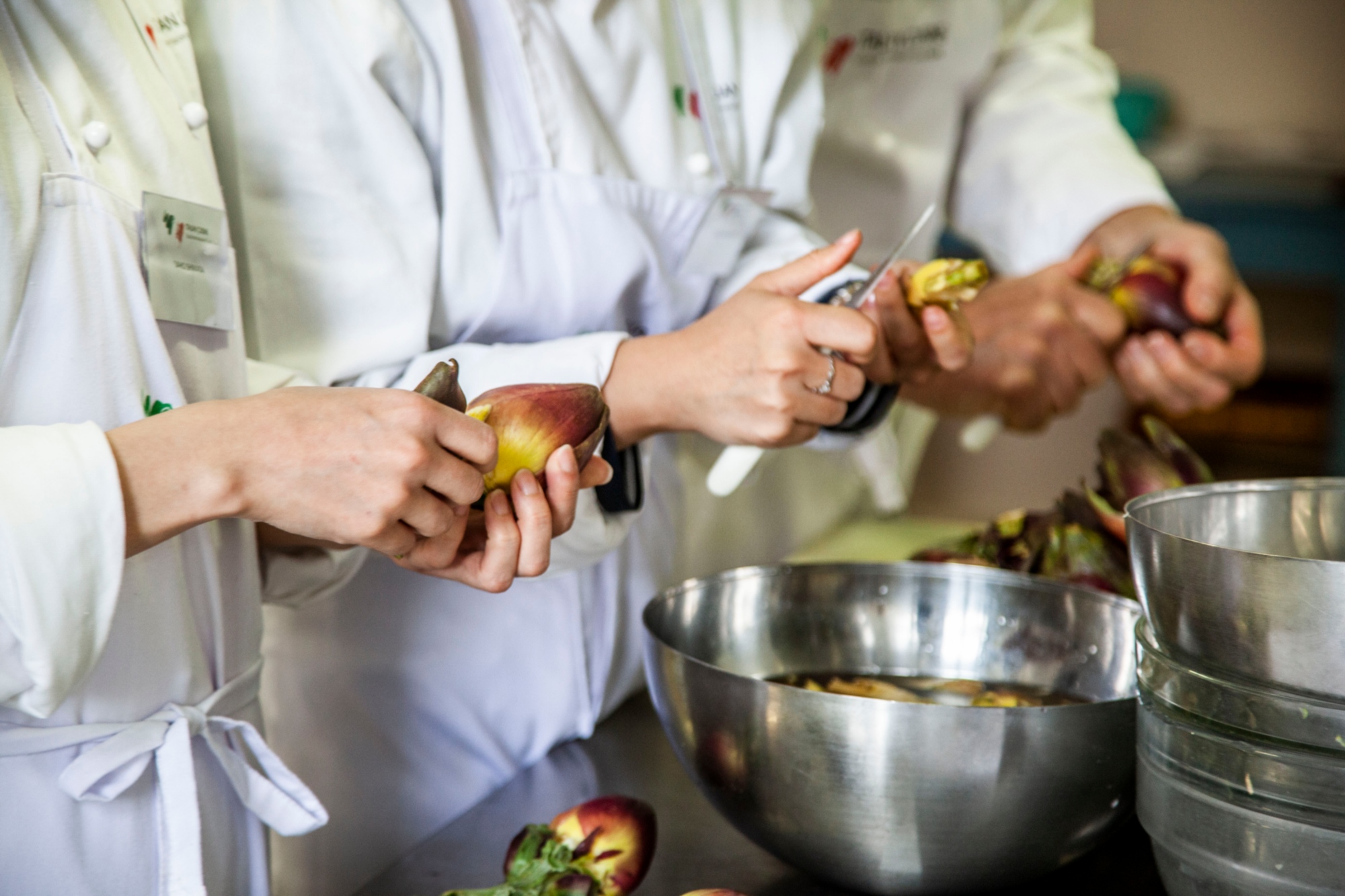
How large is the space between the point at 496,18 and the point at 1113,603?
1.91 ft

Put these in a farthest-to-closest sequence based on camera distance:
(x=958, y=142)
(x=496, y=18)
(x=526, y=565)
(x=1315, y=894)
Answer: (x=958, y=142) < (x=496, y=18) < (x=526, y=565) < (x=1315, y=894)

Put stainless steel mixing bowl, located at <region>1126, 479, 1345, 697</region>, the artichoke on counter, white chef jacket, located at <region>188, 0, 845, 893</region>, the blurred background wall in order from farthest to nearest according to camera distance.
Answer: the blurred background wall → white chef jacket, located at <region>188, 0, 845, 893</region> → the artichoke on counter → stainless steel mixing bowl, located at <region>1126, 479, 1345, 697</region>

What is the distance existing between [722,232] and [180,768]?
580 mm

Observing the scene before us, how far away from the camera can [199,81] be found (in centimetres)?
71

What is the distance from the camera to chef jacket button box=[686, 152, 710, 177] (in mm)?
939

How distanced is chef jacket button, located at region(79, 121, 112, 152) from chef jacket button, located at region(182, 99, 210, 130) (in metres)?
0.07

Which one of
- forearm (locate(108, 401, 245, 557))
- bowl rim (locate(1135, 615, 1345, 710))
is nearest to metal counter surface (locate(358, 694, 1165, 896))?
bowl rim (locate(1135, 615, 1345, 710))

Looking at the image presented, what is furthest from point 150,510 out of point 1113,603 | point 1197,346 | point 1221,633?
point 1197,346

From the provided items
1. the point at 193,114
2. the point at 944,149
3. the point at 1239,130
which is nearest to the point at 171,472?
the point at 193,114

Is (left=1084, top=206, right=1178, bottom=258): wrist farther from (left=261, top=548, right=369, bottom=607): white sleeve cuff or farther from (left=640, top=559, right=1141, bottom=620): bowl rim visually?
(left=261, top=548, right=369, bottom=607): white sleeve cuff

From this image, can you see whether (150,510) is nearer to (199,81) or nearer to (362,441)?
(362,441)

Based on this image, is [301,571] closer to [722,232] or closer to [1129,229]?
[722,232]

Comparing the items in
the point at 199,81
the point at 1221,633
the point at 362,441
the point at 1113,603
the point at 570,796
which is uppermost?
the point at 199,81

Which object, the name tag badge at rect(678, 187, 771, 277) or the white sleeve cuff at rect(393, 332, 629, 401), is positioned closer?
the white sleeve cuff at rect(393, 332, 629, 401)
